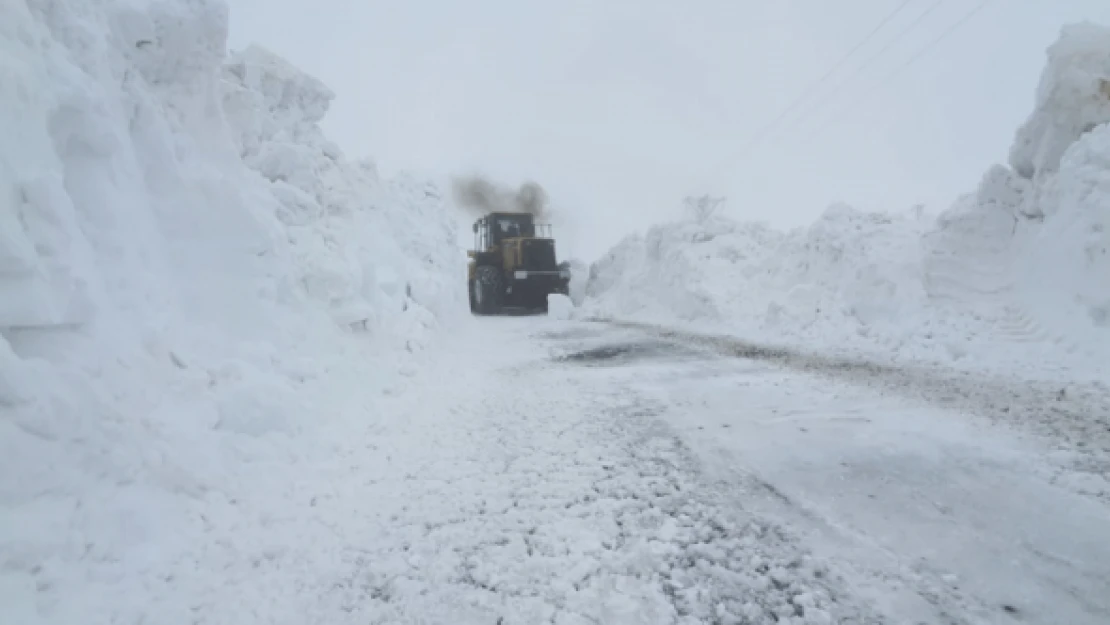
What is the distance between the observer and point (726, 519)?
9.29 ft

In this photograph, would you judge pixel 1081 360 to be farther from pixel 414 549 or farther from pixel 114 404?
pixel 114 404

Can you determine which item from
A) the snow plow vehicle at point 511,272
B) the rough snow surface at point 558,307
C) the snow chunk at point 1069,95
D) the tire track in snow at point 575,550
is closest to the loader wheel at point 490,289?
the snow plow vehicle at point 511,272

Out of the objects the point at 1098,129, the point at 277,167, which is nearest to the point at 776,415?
the point at 277,167

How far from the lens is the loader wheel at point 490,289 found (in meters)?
20.4

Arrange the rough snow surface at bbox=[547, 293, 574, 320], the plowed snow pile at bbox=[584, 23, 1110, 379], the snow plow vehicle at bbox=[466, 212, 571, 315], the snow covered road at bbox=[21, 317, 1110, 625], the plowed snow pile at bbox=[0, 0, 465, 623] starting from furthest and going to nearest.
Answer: the snow plow vehicle at bbox=[466, 212, 571, 315]
the rough snow surface at bbox=[547, 293, 574, 320]
the plowed snow pile at bbox=[584, 23, 1110, 379]
the plowed snow pile at bbox=[0, 0, 465, 623]
the snow covered road at bbox=[21, 317, 1110, 625]

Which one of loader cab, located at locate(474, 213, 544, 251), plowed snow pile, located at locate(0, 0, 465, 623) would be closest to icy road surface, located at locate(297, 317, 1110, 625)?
plowed snow pile, located at locate(0, 0, 465, 623)

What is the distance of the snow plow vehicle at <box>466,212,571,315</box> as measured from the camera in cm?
1997

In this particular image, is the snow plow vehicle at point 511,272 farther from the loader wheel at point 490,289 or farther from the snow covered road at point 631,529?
the snow covered road at point 631,529

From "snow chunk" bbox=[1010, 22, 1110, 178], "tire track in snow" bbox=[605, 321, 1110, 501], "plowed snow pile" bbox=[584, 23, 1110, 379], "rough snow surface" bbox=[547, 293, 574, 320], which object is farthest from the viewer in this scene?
"rough snow surface" bbox=[547, 293, 574, 320]

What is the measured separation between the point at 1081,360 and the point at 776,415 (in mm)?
4100

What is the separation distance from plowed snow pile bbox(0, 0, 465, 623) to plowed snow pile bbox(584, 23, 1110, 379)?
7138mm

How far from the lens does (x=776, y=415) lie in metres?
4.61

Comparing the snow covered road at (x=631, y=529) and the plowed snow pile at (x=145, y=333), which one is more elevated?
the plowed snow pile at (x=145, y=333)

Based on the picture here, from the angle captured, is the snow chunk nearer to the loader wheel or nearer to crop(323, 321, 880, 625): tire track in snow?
crop(323, 321, 880, 625): tire track in snow
